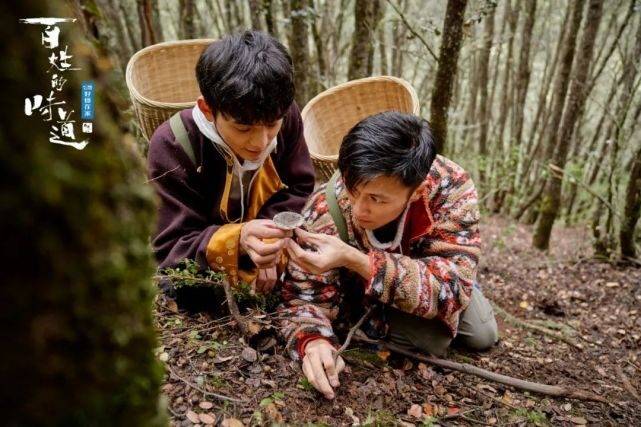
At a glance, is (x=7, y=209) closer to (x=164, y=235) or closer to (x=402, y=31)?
(x=164, y=235)

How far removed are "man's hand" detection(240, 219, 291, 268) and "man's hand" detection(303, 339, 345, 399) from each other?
0.50 m

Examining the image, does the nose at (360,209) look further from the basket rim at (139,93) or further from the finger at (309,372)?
the basket rim at (139,93)

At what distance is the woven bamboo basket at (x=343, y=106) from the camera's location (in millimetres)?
3857

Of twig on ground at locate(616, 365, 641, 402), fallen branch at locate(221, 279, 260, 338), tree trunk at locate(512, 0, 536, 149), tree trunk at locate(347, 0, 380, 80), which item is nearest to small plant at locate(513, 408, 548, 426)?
twig on ground at locate(616, 365, 641, 402)

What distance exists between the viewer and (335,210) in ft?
9.47

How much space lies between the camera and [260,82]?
8.16 ft

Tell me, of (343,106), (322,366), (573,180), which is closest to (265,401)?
(322,366)

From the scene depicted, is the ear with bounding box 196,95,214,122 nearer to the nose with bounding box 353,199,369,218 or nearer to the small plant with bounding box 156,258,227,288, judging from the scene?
the small plant with bounding box 156,258,227,288

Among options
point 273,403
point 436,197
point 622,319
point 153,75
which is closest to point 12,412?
point 273,403

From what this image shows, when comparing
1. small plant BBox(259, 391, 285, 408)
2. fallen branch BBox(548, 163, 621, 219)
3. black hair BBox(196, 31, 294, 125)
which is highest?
black hair BBox(196, 31, 294, 125)

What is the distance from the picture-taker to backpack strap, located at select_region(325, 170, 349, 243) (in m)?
2.88

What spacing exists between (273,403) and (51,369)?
156 cm

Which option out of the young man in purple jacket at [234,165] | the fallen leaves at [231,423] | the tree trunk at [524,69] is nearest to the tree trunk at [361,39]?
the young man in purple jacket at [234,165]

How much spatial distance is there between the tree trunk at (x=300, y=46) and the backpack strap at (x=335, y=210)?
9.01ft
